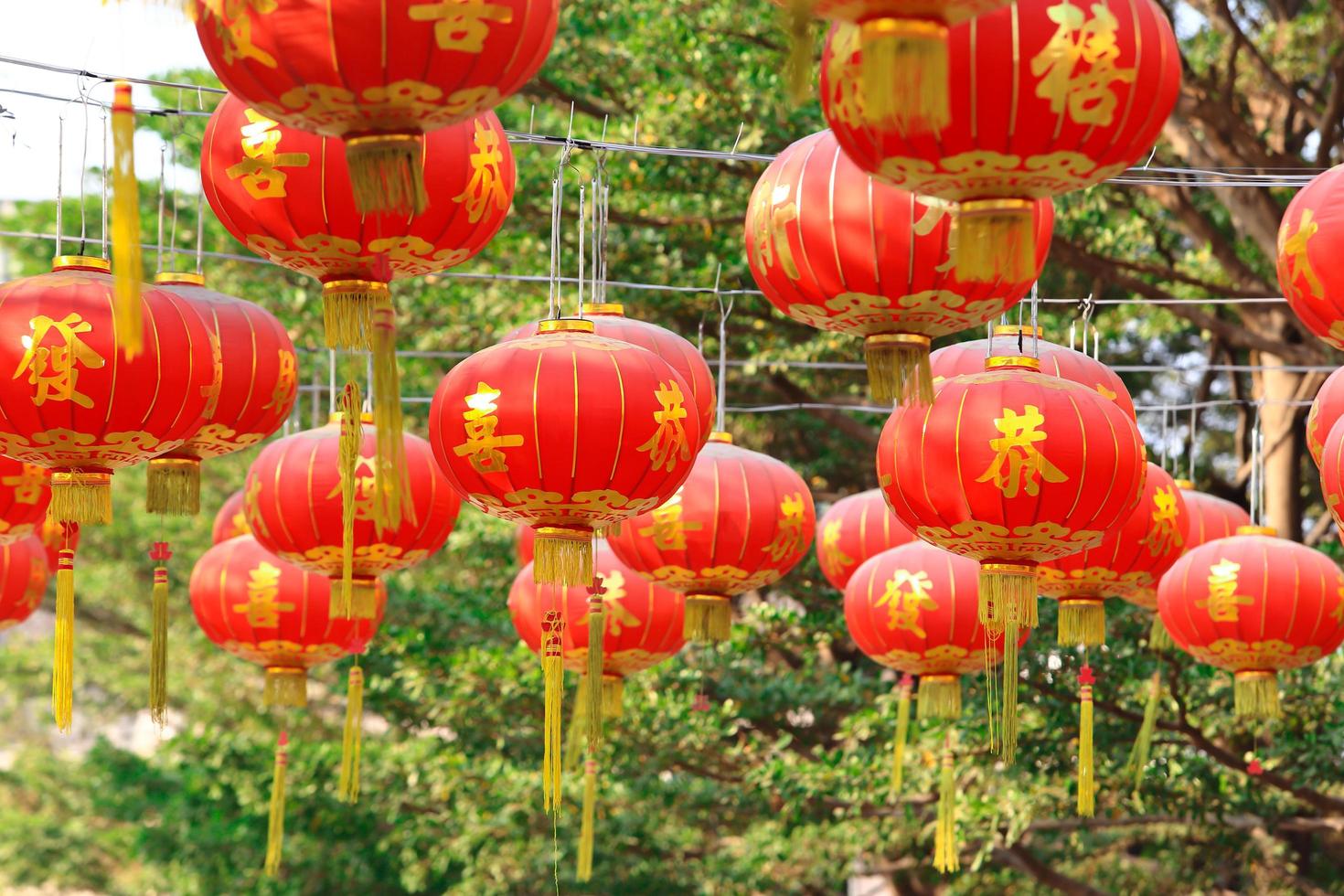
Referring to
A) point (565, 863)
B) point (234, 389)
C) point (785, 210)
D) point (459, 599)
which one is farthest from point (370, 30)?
point (565, 863)

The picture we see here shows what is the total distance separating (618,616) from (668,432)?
210 centimetres

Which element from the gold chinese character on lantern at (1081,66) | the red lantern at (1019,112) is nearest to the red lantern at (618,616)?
the red lantern at (1019,112)

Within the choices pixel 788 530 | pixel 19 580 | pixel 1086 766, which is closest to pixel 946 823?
pixel 1086 766

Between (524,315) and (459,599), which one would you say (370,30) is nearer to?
(524,315)

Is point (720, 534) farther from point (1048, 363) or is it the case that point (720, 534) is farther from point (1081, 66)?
point (1081, 66)

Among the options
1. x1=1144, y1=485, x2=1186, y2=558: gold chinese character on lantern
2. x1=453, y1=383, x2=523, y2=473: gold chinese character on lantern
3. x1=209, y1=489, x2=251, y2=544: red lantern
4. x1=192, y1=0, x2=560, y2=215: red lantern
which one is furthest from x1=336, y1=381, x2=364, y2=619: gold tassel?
x1=209, y1=489, x2=251, y2=544: red lantern

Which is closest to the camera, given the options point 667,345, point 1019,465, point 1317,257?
point 1317,257

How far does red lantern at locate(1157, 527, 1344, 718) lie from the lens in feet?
19.5

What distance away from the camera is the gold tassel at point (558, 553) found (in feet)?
14.7

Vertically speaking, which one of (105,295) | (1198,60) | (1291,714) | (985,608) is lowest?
(1291,714)

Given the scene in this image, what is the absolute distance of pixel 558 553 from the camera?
447 centimetres

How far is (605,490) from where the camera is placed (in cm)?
433

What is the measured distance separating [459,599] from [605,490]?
Result: 6190mm

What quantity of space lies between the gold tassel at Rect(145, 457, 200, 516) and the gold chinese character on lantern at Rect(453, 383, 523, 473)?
48.2 inches
